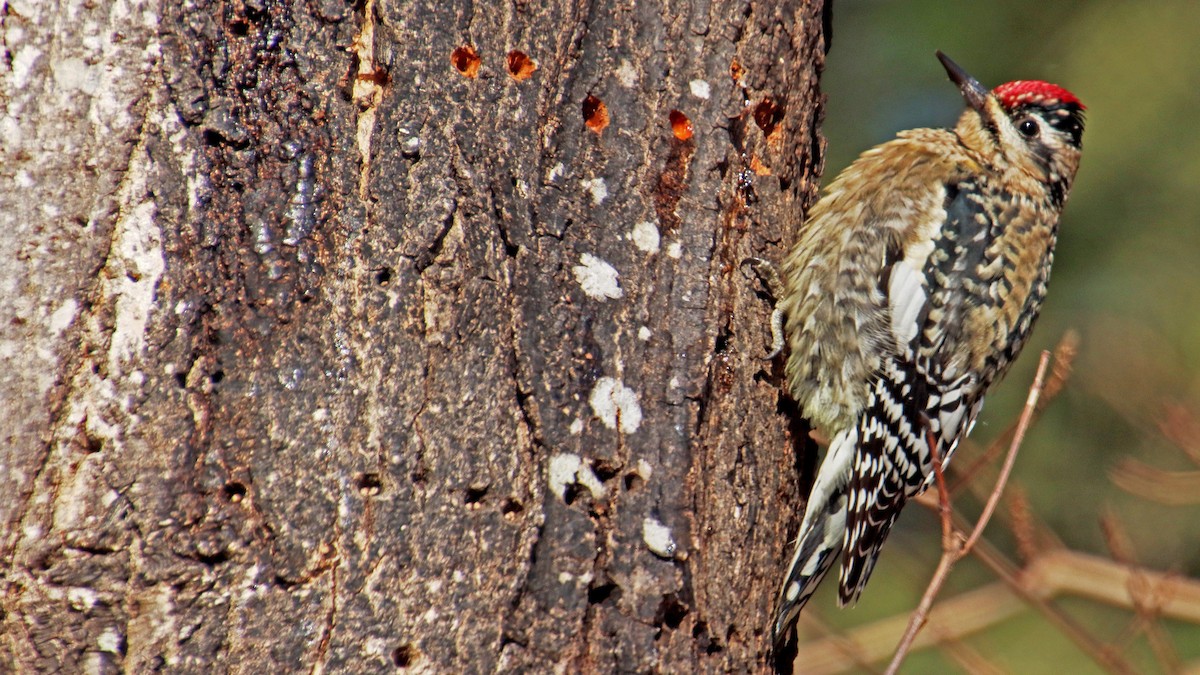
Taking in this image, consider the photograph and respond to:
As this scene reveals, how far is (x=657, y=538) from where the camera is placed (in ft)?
7.18

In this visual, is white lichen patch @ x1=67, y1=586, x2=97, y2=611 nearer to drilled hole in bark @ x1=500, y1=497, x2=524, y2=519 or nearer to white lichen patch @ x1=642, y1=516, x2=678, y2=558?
drilled hole in bark @ x1=500, y1=497, x2=524, y2=519

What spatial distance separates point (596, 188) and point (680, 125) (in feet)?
0.93

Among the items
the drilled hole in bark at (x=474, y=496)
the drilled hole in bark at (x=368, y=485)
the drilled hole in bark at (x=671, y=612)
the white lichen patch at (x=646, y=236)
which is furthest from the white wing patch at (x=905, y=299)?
the drilled hole in bark at (x=368, y=485)

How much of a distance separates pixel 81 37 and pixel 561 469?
45.1 inches

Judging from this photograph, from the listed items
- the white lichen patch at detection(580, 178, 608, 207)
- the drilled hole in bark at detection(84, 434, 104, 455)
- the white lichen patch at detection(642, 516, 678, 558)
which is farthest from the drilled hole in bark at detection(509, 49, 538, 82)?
the drilled hole in bark at detection(84, 434, 104, 455)

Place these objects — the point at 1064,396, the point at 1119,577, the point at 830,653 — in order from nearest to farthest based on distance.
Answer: the point at 1119,577
the point at 830,653
the point at 1064,396

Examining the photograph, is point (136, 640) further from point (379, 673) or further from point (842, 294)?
point (842, 294)

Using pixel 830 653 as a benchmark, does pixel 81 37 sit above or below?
above

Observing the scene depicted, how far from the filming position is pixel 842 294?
333cm

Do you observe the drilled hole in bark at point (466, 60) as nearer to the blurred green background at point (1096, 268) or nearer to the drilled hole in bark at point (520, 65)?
the drilled hole in bark at point (520, 65)

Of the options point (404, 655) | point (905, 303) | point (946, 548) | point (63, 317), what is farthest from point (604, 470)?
point (905, 303)

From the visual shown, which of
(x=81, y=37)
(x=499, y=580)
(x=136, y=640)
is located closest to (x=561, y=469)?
(x=499, y=580)

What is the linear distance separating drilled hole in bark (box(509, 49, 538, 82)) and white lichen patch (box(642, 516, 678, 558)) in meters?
0.89

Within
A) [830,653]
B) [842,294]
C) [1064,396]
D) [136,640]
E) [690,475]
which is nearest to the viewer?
[136,640]
